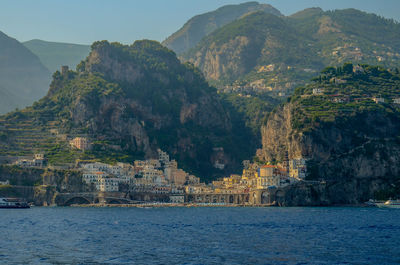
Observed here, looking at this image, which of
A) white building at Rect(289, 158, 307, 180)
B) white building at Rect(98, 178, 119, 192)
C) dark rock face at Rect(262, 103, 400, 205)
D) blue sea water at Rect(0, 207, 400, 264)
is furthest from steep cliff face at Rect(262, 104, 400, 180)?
blue sea water at Rect(0, 207, 400, 264)

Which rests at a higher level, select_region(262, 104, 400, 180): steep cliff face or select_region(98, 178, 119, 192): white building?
select_region(262, 104, 400, 180): steep cliff face

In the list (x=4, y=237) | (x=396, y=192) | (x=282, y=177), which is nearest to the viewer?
(x=4, y=237)

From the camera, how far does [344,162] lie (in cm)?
18762

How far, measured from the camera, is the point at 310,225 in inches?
4397

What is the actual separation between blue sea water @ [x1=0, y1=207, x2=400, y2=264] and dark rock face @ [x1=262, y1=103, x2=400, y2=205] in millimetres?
53891

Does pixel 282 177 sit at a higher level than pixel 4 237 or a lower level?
higher

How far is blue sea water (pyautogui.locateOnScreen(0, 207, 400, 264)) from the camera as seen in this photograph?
70.8m

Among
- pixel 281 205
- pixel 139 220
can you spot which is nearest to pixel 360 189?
pixel 281 205

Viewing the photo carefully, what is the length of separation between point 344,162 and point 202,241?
108674mm

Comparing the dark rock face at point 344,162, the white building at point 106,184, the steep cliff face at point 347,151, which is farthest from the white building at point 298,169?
the white building at point 106,184

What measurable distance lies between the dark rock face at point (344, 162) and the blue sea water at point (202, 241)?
177 feet

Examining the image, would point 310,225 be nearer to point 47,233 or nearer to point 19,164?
point 47,233

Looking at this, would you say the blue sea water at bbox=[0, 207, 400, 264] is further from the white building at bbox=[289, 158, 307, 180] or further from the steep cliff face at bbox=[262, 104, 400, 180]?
the white building at bbox=[289, 158, 307, 180]

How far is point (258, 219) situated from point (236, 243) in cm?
4363
